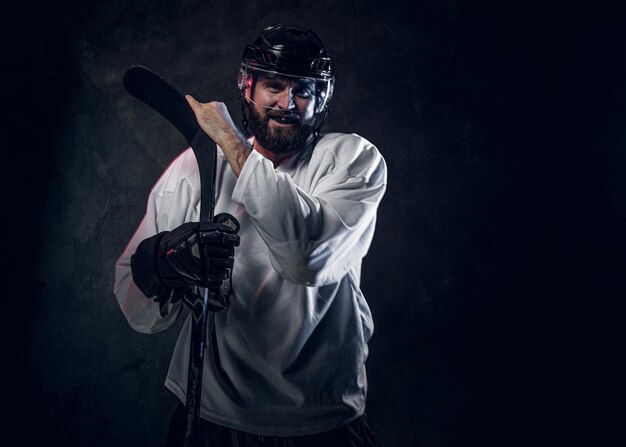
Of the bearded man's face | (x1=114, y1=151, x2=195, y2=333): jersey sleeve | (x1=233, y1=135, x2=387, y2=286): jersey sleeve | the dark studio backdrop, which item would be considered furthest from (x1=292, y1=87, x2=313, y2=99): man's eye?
the dark studio backdrop

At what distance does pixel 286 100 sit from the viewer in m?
1.24

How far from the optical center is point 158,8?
2158 millimetres

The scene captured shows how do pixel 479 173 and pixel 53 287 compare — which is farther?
pixel 53 287

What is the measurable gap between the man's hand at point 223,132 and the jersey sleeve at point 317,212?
0.04m

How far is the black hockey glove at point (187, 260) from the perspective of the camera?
3.38ft

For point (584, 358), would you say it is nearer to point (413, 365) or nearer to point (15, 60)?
point (413, 365)

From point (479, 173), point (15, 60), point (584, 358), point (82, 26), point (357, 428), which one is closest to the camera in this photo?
point (357, 428)

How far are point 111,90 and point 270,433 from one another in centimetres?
157

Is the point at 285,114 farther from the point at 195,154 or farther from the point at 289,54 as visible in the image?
the point at 195,154

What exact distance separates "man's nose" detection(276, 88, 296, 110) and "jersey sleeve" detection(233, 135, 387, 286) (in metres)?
0.14

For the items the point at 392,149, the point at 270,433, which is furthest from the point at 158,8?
the point at 270,433

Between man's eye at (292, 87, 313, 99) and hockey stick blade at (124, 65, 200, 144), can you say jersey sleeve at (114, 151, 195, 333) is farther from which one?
man's eye at (292, 87, 313, 99)

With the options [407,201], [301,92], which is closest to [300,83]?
[301,92]

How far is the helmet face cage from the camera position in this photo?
4.08 ft
